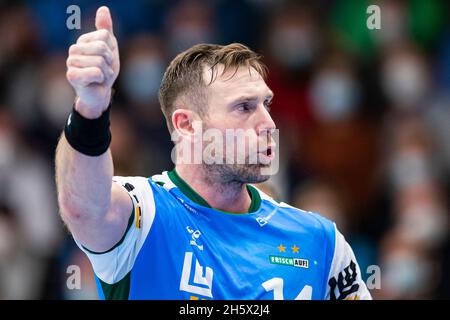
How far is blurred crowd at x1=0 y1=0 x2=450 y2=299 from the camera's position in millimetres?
9694

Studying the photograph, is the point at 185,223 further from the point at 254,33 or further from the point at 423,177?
the point at 254,33

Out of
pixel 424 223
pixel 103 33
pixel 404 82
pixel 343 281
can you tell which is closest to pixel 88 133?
pixel 103 33

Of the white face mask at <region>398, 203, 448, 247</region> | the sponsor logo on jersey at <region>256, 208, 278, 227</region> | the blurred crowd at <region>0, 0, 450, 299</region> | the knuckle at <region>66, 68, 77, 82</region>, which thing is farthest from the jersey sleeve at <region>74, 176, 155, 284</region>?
the white face mask at <region>398, 203, 448, 247</region>

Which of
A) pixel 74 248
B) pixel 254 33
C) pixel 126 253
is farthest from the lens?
pixel 254 33

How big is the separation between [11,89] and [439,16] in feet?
18.5

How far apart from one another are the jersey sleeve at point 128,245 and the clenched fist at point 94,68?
762 mm

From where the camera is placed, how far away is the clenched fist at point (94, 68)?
3963mm

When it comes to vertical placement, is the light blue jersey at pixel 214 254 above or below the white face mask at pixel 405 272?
above

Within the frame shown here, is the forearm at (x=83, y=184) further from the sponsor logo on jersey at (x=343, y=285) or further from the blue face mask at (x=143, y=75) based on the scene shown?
the blue face mask at (x=143, y=75)

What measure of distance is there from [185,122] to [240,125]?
393 millimetres

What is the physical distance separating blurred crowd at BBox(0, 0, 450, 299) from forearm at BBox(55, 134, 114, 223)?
15.1ft

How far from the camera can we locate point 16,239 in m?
9.91

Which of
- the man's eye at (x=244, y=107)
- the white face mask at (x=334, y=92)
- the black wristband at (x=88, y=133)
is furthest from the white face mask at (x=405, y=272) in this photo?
the black wristband at (x=88, y=133)
